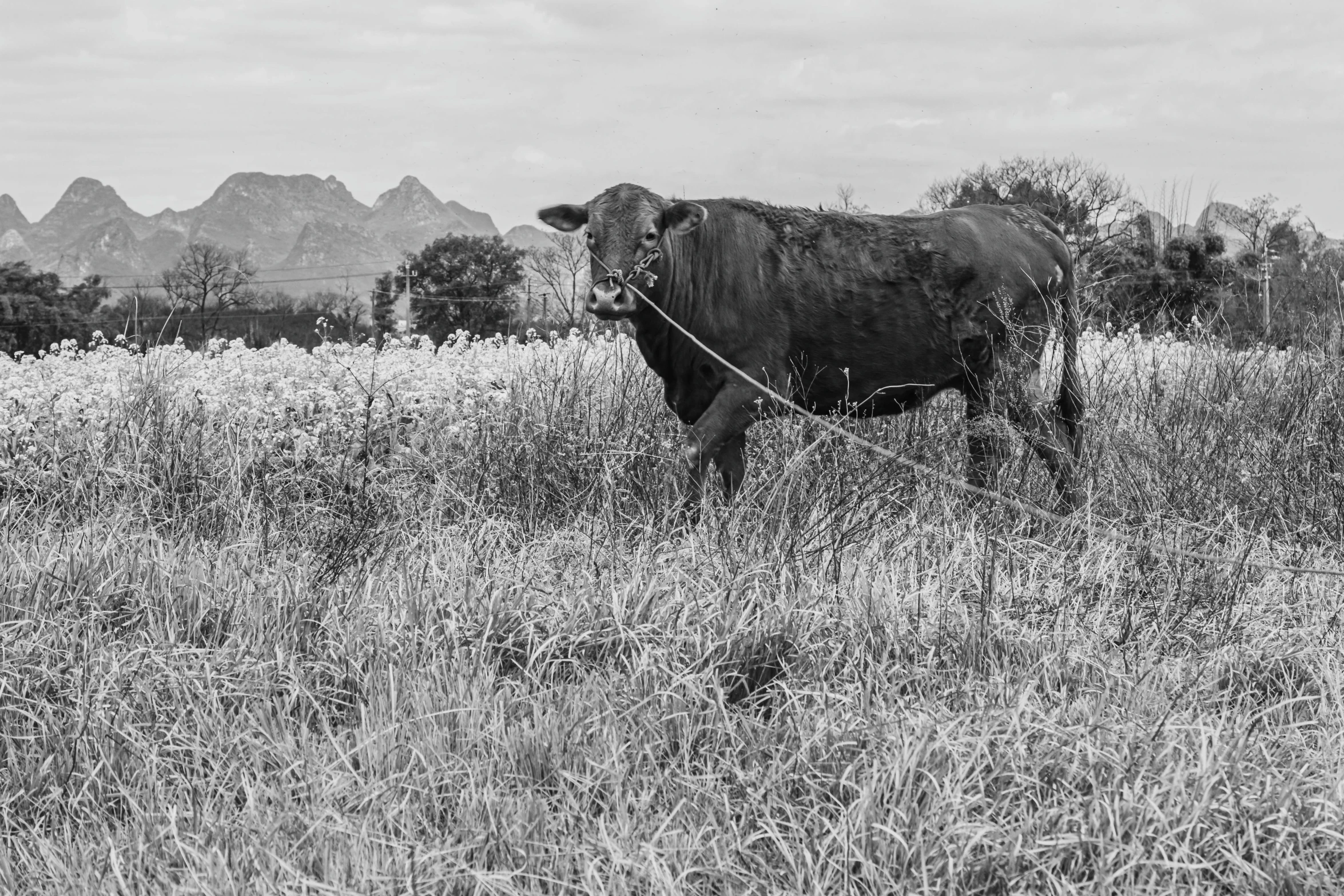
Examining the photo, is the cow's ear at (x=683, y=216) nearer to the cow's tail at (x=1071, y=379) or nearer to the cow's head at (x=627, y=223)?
the cow's head at (x=627, y=223)

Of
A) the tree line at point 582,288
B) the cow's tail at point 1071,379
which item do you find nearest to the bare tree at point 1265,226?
the tree line at point 582,288

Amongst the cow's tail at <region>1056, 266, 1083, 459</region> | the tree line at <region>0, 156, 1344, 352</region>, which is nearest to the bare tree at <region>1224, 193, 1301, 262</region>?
the tree line at <region>0, 156, 1344, 352</region>

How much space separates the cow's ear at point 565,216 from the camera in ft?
21.5

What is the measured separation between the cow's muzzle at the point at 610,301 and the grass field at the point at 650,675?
72 cm

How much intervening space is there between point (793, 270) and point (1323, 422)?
3000mm

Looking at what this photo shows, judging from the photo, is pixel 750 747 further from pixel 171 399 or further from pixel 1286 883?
pixel 171 399

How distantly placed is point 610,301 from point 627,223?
66 centimetres

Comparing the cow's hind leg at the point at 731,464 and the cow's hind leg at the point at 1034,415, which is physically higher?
the cow's hind leg at the point at 1034,415

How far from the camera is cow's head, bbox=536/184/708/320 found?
6250 millimetres

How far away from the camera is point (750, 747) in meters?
3.39

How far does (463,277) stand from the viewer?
284 ft

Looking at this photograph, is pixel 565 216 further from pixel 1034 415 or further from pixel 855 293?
pixel 1034 415

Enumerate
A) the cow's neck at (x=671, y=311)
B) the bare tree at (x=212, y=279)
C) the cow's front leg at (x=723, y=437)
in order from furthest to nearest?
the bare tree at (x=212, y=279)
the cow's neck at (x=671, y=311)
the cow's front leg at (x=723, y=437)

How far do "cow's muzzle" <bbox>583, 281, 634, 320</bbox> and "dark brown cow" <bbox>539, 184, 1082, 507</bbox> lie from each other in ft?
0.40
